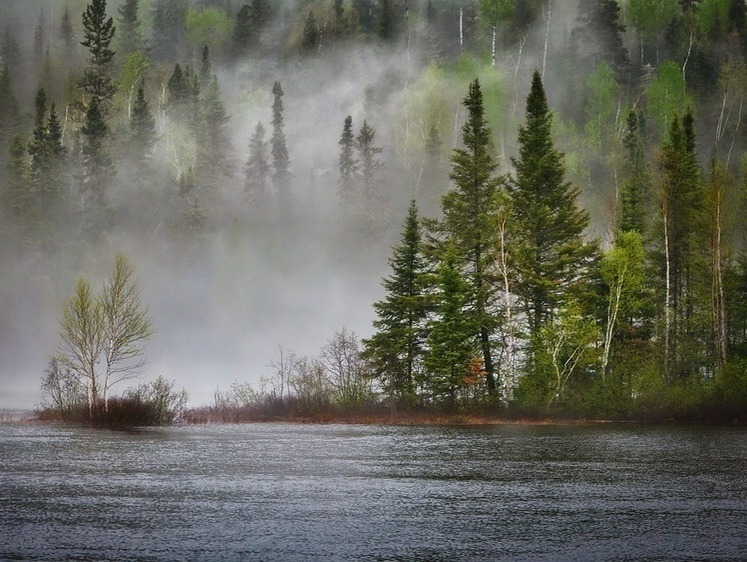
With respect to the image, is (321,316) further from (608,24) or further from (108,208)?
(608,24)

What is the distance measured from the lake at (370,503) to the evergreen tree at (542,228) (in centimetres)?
2803

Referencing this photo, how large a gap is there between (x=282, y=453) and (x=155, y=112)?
337 ft

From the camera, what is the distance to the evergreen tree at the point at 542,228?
48.7m

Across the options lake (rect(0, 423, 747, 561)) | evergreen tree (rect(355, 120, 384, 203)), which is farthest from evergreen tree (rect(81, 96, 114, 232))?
lake (rect(0, 423, 747, 561))

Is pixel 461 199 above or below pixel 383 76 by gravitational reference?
below

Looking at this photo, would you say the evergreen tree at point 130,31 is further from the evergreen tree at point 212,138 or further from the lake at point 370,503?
the lake at point 370,503

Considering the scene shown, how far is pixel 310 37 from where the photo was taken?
133 m

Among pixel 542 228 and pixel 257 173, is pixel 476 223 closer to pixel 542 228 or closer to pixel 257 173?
pixel 542 228

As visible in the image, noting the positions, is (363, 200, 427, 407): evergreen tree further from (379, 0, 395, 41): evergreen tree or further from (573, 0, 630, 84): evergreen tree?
(379, 0, 395, 41): evergreen tree

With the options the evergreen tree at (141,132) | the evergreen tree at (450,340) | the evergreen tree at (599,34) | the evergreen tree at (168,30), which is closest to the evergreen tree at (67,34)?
the evergreen tree at (168,30)

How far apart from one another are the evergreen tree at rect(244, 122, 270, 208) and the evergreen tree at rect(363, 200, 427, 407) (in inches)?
2621

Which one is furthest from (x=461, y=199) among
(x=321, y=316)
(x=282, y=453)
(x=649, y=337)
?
(x=321, y=316)

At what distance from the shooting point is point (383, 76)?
403 ft

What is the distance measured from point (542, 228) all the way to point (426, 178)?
60168mm
